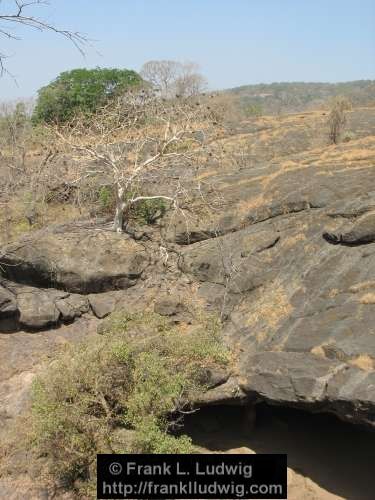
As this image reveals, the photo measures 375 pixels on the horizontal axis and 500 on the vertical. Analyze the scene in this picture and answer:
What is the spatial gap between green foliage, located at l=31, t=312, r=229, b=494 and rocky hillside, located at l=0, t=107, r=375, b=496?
823 millimetres

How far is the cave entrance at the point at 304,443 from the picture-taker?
387 inches

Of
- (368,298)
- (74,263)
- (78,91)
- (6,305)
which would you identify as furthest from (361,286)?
(78,91)

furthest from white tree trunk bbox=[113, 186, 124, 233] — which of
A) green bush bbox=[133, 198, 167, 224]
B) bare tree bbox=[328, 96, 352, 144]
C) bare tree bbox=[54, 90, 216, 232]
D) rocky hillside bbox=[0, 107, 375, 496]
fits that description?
bare tree bbox=[328, 96, 352, 144]

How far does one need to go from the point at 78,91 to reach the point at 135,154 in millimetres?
12064

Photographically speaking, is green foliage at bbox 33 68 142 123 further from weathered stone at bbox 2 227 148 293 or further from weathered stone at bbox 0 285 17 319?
weathered stone at bbox 0 285 17 319

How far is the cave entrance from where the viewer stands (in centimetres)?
983

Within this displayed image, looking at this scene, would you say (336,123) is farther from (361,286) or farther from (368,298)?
(368,298)

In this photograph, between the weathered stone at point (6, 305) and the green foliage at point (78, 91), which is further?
the green foliage at point (78, 91)

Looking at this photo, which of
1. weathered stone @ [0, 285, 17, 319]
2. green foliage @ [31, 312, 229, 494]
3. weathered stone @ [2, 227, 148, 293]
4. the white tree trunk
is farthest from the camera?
the white tree trunk

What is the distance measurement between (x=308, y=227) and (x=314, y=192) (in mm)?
1457

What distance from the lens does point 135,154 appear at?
15781mm

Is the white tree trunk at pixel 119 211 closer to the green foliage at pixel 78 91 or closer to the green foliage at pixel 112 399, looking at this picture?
the green foliage at pixel 112 399

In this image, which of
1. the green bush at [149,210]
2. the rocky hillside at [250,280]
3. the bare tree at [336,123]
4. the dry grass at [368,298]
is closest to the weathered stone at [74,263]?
the rocky hillside at [250,280]

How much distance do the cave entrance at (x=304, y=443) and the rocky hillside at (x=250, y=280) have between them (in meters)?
1.59
